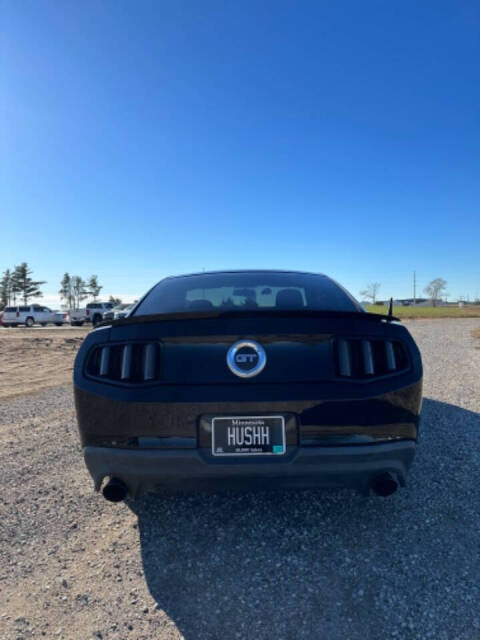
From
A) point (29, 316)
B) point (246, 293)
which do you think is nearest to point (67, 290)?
point (29, 316)

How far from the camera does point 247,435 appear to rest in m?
1.78

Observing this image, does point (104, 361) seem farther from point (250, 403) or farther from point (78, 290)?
point (78, 290)

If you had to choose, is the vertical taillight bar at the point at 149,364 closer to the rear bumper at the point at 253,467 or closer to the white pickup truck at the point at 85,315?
the rear bumper at the point at 253,467

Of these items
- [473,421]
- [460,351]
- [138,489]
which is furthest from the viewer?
[460,351]

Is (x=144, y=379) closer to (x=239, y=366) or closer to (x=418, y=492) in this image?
(x=239, y=366)

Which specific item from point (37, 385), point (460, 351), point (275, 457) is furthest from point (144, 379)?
point (460, 351)

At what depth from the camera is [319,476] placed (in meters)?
1.80

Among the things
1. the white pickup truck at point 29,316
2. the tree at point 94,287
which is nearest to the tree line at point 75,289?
the tree at point 94,287

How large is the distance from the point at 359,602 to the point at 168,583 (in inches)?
33.2

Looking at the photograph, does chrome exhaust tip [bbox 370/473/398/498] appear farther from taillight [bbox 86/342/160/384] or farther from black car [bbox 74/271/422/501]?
taillight [bbox 86/342/160/384]

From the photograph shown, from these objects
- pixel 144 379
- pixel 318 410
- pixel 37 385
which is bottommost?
pixel 37 385

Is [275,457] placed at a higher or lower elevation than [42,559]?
higher

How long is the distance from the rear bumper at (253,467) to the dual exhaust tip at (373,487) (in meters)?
0.03

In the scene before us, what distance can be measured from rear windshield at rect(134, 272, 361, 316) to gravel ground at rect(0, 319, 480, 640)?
127cm
